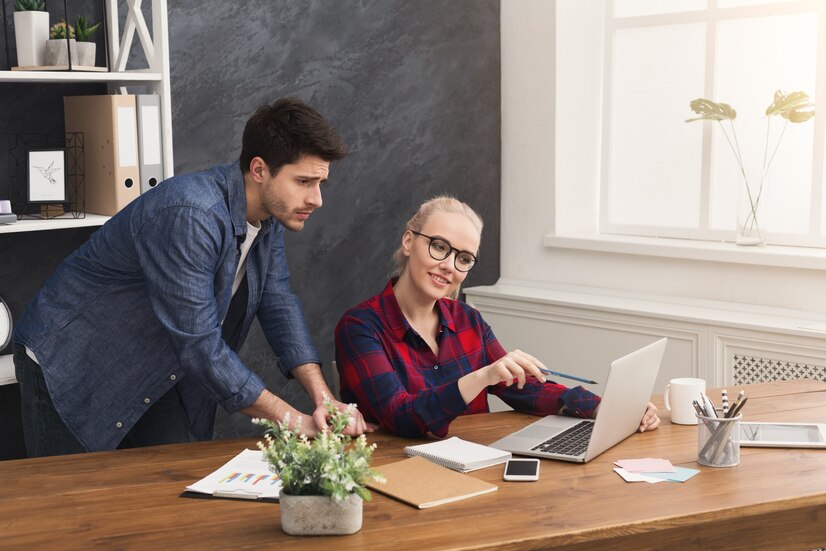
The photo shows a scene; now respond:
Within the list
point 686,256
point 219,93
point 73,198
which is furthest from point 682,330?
point 73,198

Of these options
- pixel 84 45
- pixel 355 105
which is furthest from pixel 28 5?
pixel 355 105

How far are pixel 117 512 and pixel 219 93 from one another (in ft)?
7.47

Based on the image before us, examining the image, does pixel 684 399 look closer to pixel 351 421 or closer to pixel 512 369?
pixel 512 369

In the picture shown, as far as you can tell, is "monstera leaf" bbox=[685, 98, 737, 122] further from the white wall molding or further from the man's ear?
the man's ear

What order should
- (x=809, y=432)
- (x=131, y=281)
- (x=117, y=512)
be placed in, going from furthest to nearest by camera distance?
(x=131, y=281) → (x=809, y=432) → (x=117, y=512)

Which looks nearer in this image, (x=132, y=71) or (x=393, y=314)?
(x=393, y=314)

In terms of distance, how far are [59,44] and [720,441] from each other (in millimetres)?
2297

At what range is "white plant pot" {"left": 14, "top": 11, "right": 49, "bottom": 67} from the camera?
10.5ft

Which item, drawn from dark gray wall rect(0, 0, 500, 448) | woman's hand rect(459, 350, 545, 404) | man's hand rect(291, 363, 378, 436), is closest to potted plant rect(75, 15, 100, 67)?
dark gray wall rect(0, 0, 500, 448)

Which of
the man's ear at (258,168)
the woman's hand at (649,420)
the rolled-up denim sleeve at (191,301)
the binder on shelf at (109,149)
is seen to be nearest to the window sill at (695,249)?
the woman's hand at (649,420)

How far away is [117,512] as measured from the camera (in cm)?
199

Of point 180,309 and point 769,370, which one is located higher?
point 180,309

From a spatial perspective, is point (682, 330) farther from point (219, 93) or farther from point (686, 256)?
point (219, 93)

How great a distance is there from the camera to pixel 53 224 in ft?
10.6
